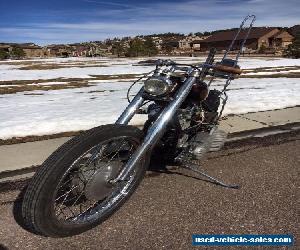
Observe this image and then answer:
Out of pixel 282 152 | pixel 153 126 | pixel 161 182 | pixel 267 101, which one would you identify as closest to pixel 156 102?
pixel 153 126

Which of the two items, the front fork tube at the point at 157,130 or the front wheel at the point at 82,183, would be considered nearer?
the front wheel at the point at 82,183

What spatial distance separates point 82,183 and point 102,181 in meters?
0.18

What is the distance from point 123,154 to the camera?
358 cm

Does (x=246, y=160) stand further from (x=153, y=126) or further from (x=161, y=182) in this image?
(x=153, y=126)

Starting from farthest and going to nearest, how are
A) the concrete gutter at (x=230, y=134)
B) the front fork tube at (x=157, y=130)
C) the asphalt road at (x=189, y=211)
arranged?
1. the concrete gutter at (x=230, y=134)
2. the front fork tube at (x=157, y=130)
3. the asphalt road at (x=189, y=211)

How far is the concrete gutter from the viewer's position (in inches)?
185

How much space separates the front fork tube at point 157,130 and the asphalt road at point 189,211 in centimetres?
47

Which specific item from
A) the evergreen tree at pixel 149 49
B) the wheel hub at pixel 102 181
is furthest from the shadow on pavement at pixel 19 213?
the evergreen tree at pixel 149 49

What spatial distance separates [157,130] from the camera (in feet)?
11.6

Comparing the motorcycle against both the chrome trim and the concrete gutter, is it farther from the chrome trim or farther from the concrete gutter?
the concrete gutter

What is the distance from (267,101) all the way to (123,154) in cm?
634

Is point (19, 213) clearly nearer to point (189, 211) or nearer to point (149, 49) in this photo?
point (189, 211)

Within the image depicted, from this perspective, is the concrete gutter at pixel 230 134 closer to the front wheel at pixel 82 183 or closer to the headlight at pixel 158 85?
the front wheel at pixel 82 183

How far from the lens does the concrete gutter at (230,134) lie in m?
4.71
